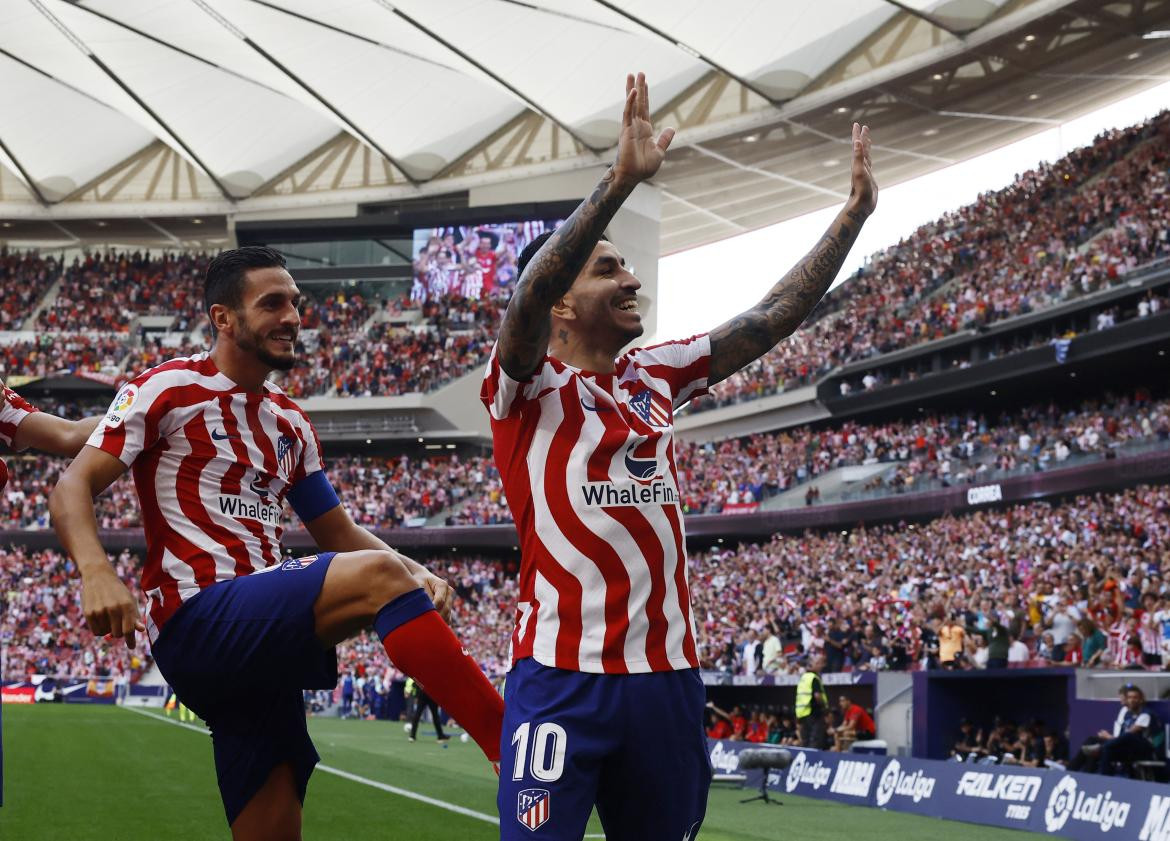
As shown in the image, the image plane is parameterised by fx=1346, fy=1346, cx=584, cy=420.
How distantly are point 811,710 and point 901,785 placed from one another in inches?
184

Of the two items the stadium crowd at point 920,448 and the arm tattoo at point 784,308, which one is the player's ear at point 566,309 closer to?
the arm tattoo at point 784,308

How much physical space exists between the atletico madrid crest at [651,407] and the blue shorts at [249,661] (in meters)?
1.00

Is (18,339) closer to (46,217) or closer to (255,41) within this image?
(46,217)

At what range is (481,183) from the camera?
178 feet

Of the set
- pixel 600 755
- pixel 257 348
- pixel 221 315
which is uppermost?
pixel 221 315

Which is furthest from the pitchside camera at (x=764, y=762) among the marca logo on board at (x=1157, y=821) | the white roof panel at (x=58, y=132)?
the white roof panel at (x=58, y=132)

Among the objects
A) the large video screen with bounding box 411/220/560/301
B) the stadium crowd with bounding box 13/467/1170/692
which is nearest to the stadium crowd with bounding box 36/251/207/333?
the large video screen with bounding box 411/220/560/301

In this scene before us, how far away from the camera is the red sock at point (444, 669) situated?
3742 mm

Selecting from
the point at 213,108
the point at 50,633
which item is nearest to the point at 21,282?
the point at 213,108

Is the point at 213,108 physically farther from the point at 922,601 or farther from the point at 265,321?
the point at 265,321

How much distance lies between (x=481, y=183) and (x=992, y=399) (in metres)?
23.4

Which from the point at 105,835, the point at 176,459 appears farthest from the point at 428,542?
the point at 176,459

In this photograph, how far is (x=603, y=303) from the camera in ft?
12.8

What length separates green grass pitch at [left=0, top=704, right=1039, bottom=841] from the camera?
397 inches
